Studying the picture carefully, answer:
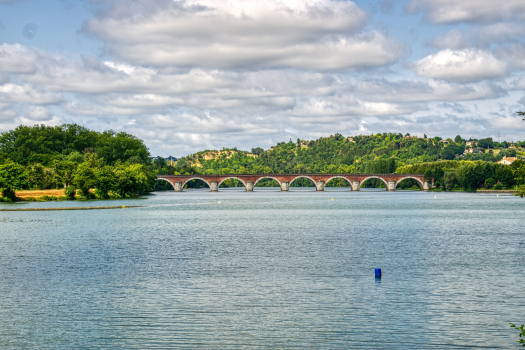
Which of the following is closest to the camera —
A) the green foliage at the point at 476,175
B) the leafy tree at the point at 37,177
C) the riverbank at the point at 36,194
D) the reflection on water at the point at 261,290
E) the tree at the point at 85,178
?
the reflection on water at the point at 261,290

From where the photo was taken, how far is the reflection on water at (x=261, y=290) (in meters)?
21.1

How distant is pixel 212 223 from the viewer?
72.2m

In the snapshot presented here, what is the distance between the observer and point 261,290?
2888 cm

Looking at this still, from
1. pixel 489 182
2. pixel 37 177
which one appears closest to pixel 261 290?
pixel 37 177

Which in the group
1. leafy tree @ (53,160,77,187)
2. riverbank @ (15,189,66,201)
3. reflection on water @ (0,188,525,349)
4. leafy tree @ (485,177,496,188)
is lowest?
reflection on water @ (0,188,525,349)

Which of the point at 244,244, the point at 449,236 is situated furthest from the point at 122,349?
the point at 449,236

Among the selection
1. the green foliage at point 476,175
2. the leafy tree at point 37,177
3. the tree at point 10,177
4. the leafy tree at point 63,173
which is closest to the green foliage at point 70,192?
the leafy tree at point 63,173

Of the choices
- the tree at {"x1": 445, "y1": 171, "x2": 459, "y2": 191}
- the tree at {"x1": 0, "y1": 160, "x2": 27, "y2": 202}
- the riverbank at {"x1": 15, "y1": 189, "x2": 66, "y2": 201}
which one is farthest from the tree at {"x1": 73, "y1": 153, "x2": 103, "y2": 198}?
the tree at {"x1": 445, "y1": 171, "x2": 459, "y2": 191}

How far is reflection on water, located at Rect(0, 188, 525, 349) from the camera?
2109cm

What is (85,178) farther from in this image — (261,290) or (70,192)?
(261,290)

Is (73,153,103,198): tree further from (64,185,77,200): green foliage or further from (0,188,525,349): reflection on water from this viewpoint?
(0,188,525,349): reflection on water

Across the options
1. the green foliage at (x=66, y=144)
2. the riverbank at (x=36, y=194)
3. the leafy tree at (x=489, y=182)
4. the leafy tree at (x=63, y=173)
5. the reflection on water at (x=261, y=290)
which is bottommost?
the reflection on water at (x=261, y=290)

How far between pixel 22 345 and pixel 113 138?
521 ft

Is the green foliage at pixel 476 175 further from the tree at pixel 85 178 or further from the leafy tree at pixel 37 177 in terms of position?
the leafy tree at pixel 37 177
